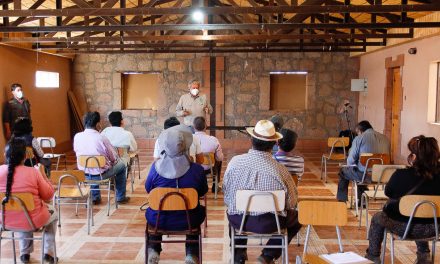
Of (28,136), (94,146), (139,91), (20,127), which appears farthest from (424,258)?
(139,91)

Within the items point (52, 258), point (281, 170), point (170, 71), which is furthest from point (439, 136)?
point (170, 71)

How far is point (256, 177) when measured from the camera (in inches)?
129

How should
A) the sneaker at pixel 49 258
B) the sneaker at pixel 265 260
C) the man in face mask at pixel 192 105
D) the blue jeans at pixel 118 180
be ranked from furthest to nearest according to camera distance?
the man in face mask at pixel 192 105
the blue jeans at pixel 118 180
the sneaker at pixel 49 258
the sneaker at pixel 265 260

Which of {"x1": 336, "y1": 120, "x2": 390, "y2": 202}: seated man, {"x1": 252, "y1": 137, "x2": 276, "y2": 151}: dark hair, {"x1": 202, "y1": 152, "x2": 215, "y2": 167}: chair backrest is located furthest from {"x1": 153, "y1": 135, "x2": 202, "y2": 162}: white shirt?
{"x1": 252, "y1": 137, "x2": 276, "y2": 151}: dark hair

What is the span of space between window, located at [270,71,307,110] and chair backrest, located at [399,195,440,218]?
9.09 meters

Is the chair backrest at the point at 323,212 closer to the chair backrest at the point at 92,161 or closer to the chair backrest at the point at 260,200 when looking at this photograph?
the chair backrest at the point at 260,200

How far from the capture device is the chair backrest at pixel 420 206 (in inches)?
126

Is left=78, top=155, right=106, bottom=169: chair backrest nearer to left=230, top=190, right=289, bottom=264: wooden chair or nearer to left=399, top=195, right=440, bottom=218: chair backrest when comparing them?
left=230, top=190, right=289, bottom=264: wooden chair

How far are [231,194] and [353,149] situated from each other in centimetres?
270

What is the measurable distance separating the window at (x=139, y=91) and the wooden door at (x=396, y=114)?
589 cm

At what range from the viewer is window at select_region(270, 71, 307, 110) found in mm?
12250

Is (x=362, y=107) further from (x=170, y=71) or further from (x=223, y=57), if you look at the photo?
(x=170, y=71)

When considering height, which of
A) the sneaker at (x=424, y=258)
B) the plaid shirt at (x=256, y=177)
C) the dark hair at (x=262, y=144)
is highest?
the dark hair at (x=262, y=144)

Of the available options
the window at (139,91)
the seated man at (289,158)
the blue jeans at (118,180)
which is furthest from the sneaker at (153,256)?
the window at (139,91)
